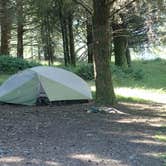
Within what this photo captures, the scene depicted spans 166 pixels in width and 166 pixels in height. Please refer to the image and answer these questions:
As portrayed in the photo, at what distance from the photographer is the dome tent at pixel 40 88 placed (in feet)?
45.9

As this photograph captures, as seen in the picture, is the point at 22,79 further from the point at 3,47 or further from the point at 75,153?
the point at 3,47

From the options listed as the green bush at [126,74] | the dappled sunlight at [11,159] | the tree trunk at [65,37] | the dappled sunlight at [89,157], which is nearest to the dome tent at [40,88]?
the dappled sunlight at [89,157]

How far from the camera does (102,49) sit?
13.0 m

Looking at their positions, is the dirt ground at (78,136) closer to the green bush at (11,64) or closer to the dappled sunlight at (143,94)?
the dappled sunlight at (143,94)

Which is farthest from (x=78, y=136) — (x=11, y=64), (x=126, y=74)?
(x=126, y=74)

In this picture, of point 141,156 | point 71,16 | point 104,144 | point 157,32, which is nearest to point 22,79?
point 104,144

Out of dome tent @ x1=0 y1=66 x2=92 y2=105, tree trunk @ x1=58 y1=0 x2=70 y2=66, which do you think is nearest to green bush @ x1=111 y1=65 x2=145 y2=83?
tree trunk @ x1=58 y1=0 x2=70 y2=66

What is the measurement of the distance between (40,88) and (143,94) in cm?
504

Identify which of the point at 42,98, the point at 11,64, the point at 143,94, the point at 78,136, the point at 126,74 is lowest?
the point at 78,136

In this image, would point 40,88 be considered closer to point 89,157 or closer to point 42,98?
point 42,98

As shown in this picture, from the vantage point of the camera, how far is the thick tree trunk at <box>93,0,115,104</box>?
1293 centimetres

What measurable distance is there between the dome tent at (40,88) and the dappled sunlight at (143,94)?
8.90ft

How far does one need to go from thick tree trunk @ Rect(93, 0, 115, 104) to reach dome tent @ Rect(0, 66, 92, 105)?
1386 millimetres

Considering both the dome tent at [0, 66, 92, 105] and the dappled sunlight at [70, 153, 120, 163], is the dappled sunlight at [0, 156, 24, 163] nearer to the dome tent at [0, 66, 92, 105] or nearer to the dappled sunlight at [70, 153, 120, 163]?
the dappled sunlight at [70, 153, 120, 163]
